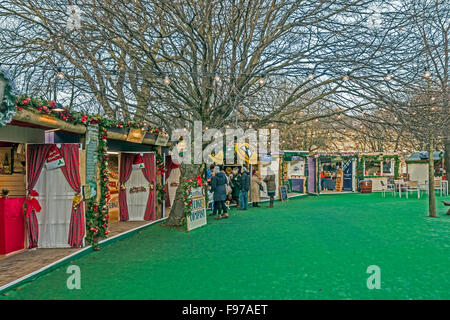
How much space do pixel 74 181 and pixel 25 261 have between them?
5.82 ft

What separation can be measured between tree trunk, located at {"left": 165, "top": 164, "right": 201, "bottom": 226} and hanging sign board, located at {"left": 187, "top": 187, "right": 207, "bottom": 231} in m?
0.43

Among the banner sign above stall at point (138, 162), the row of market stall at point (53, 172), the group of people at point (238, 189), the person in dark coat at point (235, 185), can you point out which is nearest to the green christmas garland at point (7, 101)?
the row of market stall at point (53, 172)

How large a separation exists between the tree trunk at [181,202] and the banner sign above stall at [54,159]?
3.72 metres

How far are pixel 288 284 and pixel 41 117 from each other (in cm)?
504

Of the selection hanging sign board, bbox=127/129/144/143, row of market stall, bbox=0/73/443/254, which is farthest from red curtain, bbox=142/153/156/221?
hanging sign board, bbox=127/129/144/143

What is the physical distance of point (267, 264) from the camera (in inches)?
216

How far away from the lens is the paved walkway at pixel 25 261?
16.6 ft

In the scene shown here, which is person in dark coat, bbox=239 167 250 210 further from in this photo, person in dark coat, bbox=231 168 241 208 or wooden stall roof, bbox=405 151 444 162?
wooden stall roof, bbox=405 151 444 162

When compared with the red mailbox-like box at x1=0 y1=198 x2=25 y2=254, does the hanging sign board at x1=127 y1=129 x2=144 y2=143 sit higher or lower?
higher

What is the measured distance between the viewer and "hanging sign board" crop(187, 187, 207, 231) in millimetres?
8961

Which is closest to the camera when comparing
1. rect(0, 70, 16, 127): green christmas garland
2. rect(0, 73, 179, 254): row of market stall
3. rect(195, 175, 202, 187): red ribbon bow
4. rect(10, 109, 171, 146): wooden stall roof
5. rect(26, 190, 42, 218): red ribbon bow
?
rect(0, 70, 16, 127): green christmas garland

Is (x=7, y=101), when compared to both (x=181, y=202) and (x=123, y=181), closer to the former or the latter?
(x=181, y=202)

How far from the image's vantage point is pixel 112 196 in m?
11.3
